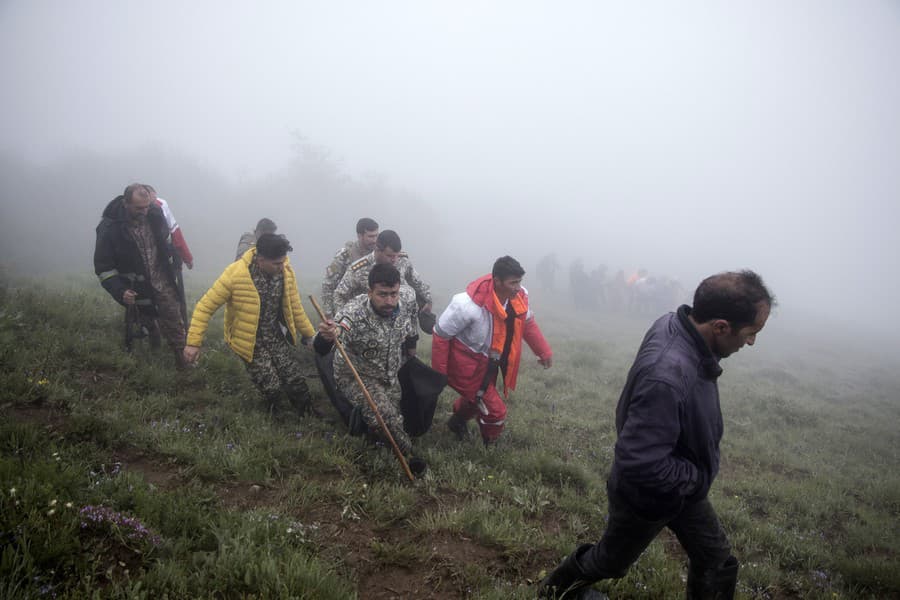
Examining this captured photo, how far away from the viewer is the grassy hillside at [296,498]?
2588mm

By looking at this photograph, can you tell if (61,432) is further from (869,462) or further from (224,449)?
(869,462)

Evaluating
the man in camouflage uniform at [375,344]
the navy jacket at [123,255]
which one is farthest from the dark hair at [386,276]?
the navy jacket at [123,255]

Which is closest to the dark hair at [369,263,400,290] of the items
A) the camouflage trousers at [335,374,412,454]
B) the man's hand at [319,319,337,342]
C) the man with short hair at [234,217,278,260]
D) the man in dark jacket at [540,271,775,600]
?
the man's hand at [319,319,337,342]

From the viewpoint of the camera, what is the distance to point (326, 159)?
41.0 m

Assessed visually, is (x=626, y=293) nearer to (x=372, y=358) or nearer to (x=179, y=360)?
(x=372, y=358)

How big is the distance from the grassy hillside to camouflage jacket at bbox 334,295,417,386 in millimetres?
786

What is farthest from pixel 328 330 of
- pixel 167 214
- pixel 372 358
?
pixel 167 214

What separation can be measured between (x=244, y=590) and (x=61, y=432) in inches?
102

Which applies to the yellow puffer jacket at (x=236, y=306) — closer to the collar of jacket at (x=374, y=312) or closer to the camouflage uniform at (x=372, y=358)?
the camouflage uniform at (x=372, y=358)

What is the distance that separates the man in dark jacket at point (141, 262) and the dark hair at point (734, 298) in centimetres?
624

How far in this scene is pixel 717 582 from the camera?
272 centimetres

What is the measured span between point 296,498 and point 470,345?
249cm

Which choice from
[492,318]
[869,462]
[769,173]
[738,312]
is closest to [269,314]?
[492,318]

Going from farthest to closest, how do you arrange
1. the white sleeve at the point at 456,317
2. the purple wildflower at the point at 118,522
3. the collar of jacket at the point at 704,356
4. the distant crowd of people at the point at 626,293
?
the distant crowd of people at the point at 626,293 → the white sleeve at the point at 456,317 → the purple wildflower at the point at 118,522 → the collar of jacket at the point at 704,356
